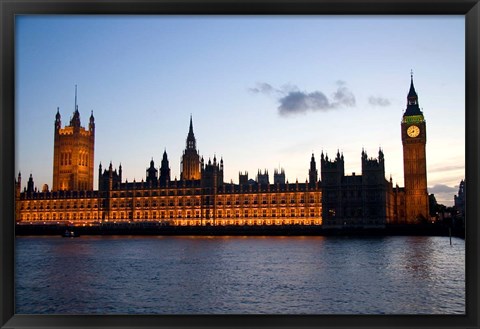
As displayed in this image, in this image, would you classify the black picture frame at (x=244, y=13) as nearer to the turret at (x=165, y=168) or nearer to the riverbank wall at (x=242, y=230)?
the riverbank wall at (x=242, y=230)

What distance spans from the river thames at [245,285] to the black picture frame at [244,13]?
783cm

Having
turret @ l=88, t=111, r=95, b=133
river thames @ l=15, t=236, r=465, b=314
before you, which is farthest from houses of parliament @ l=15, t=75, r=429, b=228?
river thames @ l=15, t=236, r=465, b=314

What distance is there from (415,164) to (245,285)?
48.1 meters

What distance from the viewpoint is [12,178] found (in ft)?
15.7

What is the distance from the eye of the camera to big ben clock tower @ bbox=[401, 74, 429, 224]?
199 ft

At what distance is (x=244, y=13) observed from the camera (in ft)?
15.3

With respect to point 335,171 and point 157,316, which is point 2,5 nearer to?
point 157,316

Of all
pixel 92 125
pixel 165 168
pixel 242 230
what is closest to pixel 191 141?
pixel 165 168

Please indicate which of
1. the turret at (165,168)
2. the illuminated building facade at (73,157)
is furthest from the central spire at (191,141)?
the illuminated building facade at (73,157)

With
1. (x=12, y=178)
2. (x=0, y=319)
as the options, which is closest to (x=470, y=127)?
(x=12, y=178)

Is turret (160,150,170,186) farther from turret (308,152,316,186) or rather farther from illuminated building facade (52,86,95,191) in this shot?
turret (308,152,316,186)

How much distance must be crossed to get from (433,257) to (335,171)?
29.4 meters

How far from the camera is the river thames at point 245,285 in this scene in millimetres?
13617

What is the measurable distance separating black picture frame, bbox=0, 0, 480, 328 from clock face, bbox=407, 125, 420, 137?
60836mm
